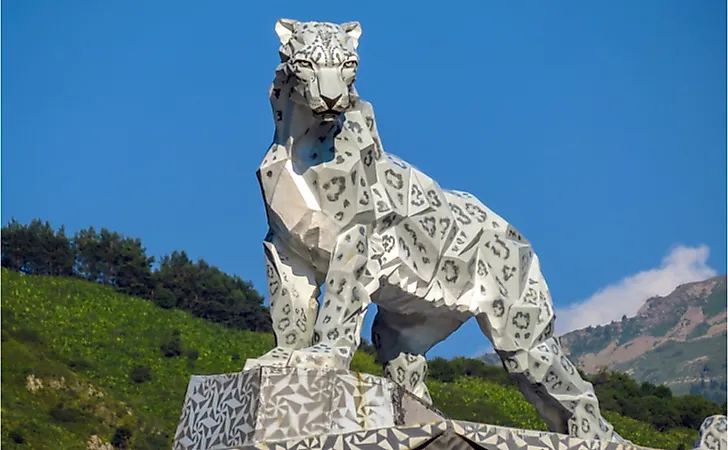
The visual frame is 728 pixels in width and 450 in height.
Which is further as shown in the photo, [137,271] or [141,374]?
[137,271]

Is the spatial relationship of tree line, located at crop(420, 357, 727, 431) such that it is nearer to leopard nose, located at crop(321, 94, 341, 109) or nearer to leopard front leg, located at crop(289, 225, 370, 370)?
leopard front leg, located at crop(289, 225, 370, 370)

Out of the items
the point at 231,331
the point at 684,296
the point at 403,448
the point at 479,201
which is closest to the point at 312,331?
the point at 479,201

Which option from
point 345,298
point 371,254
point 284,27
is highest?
point 284,27

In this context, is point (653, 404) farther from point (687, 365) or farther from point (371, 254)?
point (687, 365)

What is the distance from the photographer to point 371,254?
889 centimetres

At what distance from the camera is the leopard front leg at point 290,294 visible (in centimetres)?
873

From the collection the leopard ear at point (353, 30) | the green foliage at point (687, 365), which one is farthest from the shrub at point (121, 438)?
the green foliage at point (687, 365)

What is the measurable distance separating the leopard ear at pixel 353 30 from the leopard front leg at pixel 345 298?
3.97 ft

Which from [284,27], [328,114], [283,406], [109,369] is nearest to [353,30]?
Result: [284,27]

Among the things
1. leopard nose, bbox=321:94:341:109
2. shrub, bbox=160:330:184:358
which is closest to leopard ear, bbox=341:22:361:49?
leopard nose, bbox=321:94:341:109

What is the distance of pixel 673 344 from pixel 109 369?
25400 millimetres

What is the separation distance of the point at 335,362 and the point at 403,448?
245 centimetres

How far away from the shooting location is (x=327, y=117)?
26.9 ft

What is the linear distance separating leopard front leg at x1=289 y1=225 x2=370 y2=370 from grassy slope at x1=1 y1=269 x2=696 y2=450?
15.7 meters
